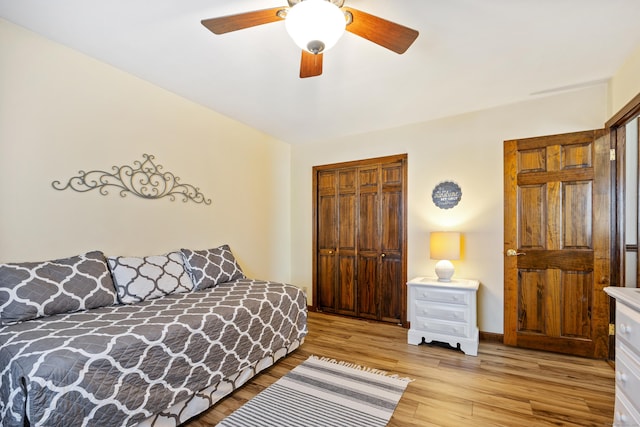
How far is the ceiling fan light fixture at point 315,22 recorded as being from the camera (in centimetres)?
133

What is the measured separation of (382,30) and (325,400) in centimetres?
231

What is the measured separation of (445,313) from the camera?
9.57 ft

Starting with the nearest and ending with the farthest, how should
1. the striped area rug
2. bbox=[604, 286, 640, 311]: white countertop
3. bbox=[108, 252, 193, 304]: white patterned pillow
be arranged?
bbox=[604, 286, 640, 311]: white countertop < the striped area rug < bbox=[108, 252, 193, 304]: white patterned pillow

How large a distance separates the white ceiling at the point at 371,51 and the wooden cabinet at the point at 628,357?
163cm

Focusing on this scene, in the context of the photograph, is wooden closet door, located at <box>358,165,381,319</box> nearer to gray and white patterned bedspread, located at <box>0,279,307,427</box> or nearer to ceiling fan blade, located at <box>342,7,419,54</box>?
gray and white patterned bedspread, located at <box>0,279,307,427</box>

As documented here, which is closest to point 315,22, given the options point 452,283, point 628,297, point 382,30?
point 382,30

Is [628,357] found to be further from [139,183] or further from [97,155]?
[97,155]

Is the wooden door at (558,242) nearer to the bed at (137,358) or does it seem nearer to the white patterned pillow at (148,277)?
the bed at (137,358)

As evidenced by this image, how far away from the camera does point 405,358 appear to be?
2.69 m

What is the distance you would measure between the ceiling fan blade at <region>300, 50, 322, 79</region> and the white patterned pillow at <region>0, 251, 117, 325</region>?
2001 mm

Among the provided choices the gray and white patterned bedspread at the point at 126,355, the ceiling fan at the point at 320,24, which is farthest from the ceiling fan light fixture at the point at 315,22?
the gray and white patterned bedspread at the point at 126,355

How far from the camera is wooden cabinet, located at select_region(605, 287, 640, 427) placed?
1366mm

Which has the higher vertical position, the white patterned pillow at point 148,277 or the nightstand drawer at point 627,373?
the white patterned pillow at point 148,277

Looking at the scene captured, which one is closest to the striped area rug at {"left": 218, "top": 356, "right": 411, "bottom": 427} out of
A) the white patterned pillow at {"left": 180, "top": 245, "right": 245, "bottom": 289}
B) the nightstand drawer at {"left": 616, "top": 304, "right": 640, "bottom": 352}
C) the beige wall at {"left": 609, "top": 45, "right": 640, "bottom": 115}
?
the white patterned pillow at {"left": 180, "top": 245, "right": 245, "bottom": 289}
